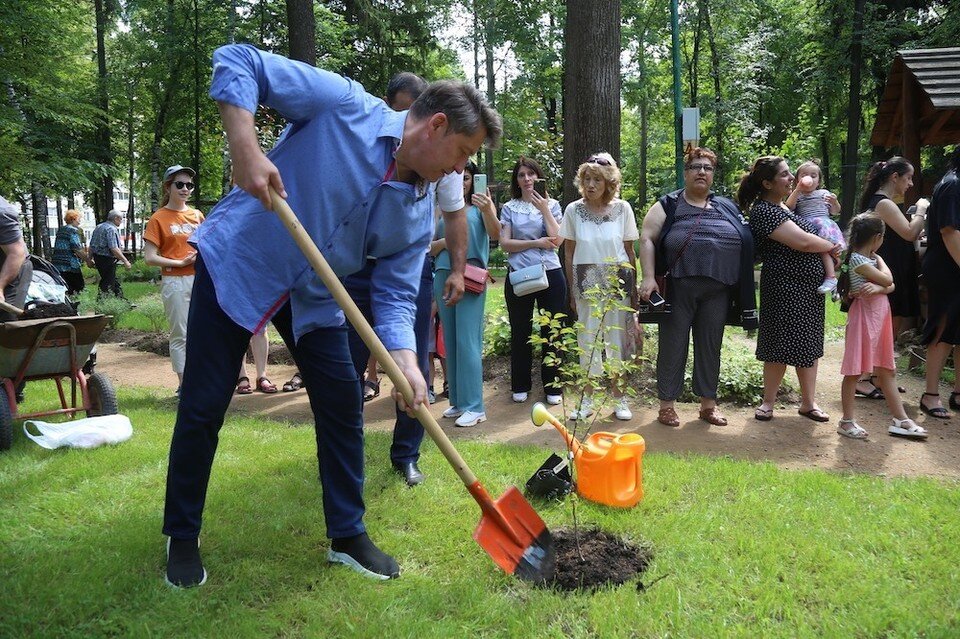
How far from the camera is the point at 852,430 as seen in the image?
5.02 m

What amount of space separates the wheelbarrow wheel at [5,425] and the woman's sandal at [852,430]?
5760mm

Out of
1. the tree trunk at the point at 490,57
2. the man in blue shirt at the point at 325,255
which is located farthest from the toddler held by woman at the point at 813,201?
the tree trunk at the point at 490,57

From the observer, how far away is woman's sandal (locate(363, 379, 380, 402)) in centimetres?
632

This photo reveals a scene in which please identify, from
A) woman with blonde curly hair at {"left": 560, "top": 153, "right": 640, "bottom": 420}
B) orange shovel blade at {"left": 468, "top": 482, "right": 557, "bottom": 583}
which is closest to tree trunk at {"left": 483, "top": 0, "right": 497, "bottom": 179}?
woman with blonde curly hair at {"left": 560, "top": 153, "right": 640, "bottom": 420}

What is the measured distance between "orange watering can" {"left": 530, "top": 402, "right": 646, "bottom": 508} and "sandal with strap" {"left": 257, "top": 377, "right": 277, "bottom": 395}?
150 inches

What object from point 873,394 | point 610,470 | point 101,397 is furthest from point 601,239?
point 101,397

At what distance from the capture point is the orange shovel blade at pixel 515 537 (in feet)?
9.39

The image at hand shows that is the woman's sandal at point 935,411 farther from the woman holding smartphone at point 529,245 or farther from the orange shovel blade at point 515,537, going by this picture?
the orange shovel blade at point 515,537

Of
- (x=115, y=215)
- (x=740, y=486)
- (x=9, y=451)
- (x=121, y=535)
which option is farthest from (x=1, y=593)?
(x=115, y=215)

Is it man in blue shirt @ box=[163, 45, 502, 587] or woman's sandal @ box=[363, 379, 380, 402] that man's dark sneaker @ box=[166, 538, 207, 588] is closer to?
man in blue shirt @ box=[163, 45, 502, 587]

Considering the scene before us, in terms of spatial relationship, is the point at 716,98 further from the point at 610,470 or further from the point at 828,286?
the point at 610,470

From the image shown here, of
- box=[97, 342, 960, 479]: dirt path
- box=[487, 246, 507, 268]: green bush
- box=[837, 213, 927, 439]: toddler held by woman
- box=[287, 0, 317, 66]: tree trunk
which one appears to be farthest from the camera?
box=[487, 246, 507, 268]: green bush

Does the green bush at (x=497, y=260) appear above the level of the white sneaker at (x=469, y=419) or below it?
above

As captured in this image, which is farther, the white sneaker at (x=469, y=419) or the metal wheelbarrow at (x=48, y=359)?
the white sneaker at (x=469, y=419)
